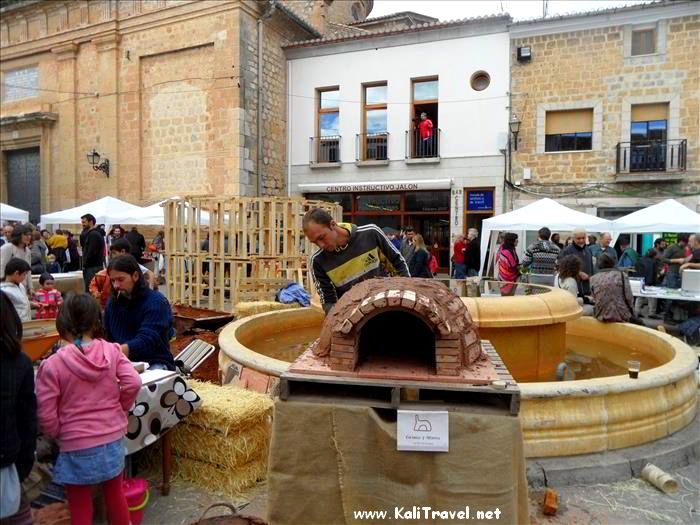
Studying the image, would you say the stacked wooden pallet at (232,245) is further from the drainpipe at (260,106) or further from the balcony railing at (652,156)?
the balcony railing at (652,156)

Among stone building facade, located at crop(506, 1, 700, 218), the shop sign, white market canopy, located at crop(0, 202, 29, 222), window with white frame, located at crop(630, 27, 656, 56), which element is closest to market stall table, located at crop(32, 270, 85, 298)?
white market canopy, located at crop(0, 202, 29, 222)

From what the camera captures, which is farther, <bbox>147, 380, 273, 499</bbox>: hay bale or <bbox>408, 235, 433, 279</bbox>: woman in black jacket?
<bbox>408, 235, 433, 279</bbox>: woman in black jacket

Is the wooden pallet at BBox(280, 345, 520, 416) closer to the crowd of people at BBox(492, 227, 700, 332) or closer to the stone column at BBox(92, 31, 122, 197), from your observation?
the crowd of people at BBox(492, 227, 700, 332)

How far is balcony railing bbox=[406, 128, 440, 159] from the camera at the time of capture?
1800 cm

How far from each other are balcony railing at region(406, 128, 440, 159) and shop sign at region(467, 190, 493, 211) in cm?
185

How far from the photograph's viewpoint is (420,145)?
18.2 metres

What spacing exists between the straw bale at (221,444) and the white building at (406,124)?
14631mm

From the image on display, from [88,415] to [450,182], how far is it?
630 inches

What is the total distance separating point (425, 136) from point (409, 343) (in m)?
15.8

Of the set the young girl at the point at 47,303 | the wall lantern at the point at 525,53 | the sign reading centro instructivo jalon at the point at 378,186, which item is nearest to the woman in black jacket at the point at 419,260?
the young girl at the point at 47,303

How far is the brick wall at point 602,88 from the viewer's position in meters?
15.4

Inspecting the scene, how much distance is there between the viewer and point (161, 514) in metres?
3.37

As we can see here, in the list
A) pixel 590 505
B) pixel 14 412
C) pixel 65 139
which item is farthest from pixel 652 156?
pixel 65 139

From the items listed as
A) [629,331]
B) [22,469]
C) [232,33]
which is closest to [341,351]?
[22,469]
